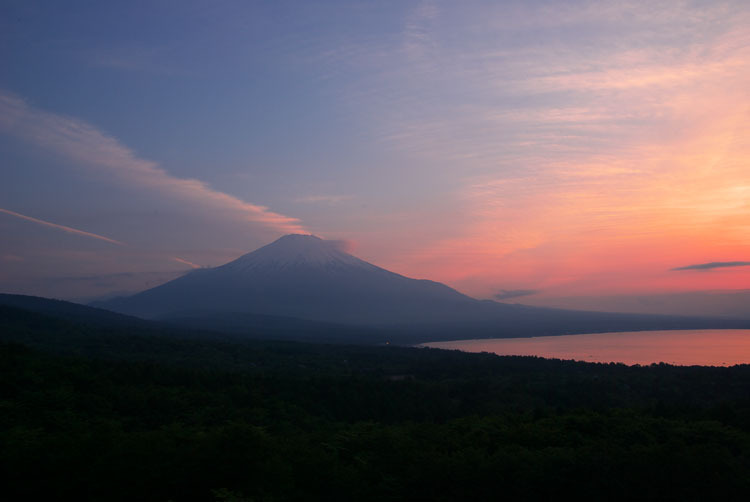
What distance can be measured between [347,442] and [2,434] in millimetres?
7138

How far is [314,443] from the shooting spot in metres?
12.8

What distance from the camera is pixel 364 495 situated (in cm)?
952

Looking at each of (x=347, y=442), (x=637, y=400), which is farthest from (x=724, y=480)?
(x=637, y=400)

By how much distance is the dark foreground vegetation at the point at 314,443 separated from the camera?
30.3 feet

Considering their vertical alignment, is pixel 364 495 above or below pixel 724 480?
below

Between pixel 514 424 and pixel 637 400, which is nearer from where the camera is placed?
pixel 514 424

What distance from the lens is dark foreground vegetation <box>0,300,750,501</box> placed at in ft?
30.3

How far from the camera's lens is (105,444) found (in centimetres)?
991

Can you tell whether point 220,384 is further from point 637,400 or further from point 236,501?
point 637,400

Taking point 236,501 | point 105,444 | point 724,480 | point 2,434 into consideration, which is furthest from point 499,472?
point 2,434

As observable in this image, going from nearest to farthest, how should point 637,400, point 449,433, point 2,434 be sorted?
1. point 2,434
2. point 449,433
3. point 637,400

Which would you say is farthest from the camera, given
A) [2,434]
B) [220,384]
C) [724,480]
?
[220,384]

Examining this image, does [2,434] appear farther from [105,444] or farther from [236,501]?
[236,501]

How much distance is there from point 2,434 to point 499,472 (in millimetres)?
9550
